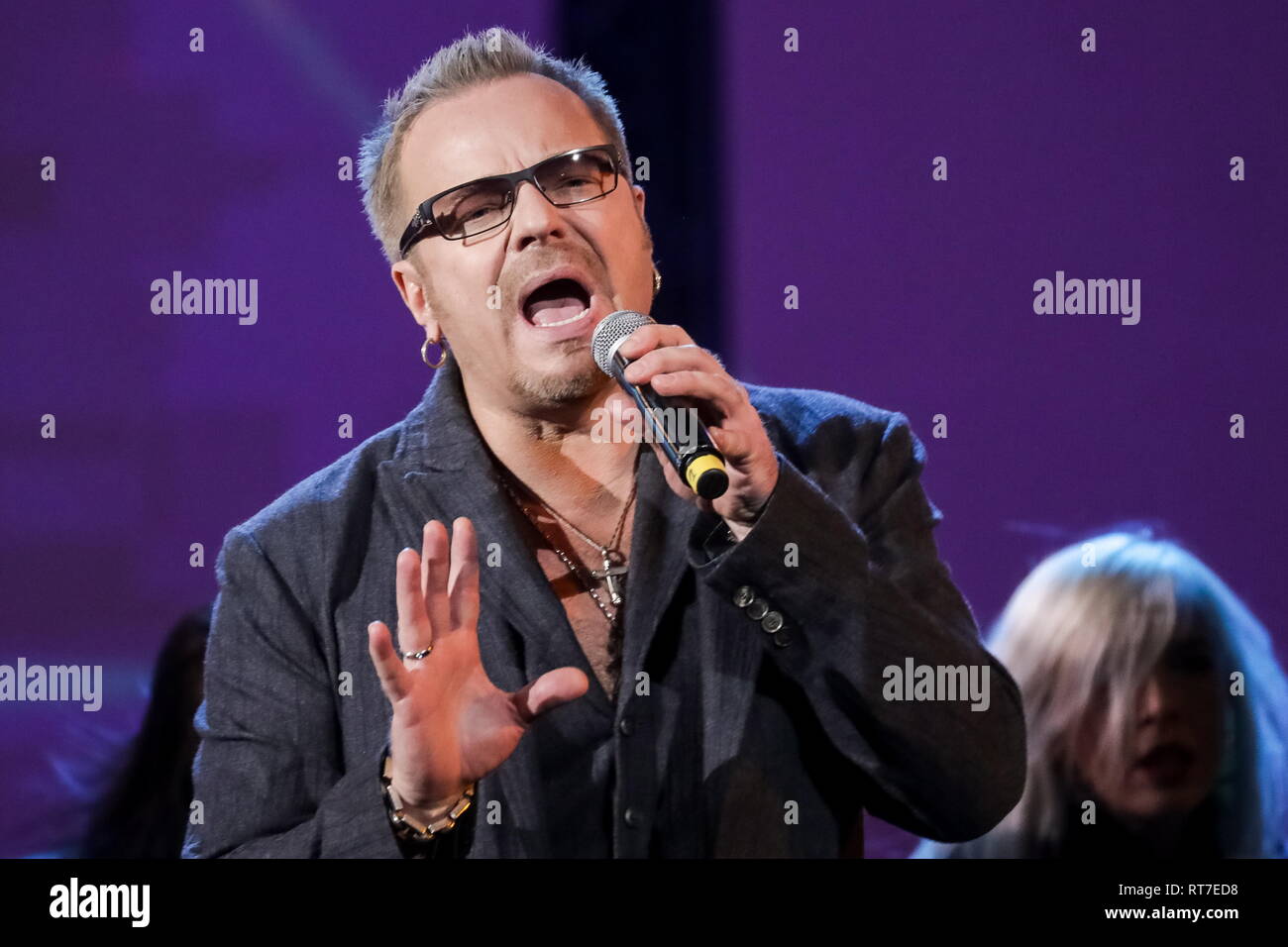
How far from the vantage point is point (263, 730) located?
6.57ft

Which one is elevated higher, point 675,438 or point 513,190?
point 513,190

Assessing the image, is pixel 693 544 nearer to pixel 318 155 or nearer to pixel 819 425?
pixel 819 425

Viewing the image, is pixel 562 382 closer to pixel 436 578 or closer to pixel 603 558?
pixel 603 558

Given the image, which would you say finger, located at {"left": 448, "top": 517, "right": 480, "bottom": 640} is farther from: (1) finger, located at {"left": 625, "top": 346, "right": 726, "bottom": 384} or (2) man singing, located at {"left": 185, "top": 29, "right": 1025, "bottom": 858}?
(1) finger, located at {"left": 625, "top": 346, "right": 726, "bottom": 384}

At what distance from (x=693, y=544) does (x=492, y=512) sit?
39cm

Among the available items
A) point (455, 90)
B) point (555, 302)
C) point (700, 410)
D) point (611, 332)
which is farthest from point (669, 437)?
point (455, 90)

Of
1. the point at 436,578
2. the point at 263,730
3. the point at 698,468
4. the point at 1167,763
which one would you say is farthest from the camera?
the point at 1167,763

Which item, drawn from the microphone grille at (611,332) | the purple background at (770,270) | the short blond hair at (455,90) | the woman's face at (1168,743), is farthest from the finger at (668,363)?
the woman's face at (1168,743)

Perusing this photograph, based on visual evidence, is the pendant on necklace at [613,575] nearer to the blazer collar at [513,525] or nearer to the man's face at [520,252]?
the blazer collar at [513,525]

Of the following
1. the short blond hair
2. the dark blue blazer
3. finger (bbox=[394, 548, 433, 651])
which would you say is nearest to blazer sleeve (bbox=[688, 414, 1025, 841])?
the dark blue blazer

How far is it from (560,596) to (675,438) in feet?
1.96

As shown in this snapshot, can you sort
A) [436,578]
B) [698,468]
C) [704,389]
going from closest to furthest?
[698,468]
[704,389]
[436,578]

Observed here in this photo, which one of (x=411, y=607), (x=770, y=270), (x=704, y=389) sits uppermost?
(x=770, y=270)
